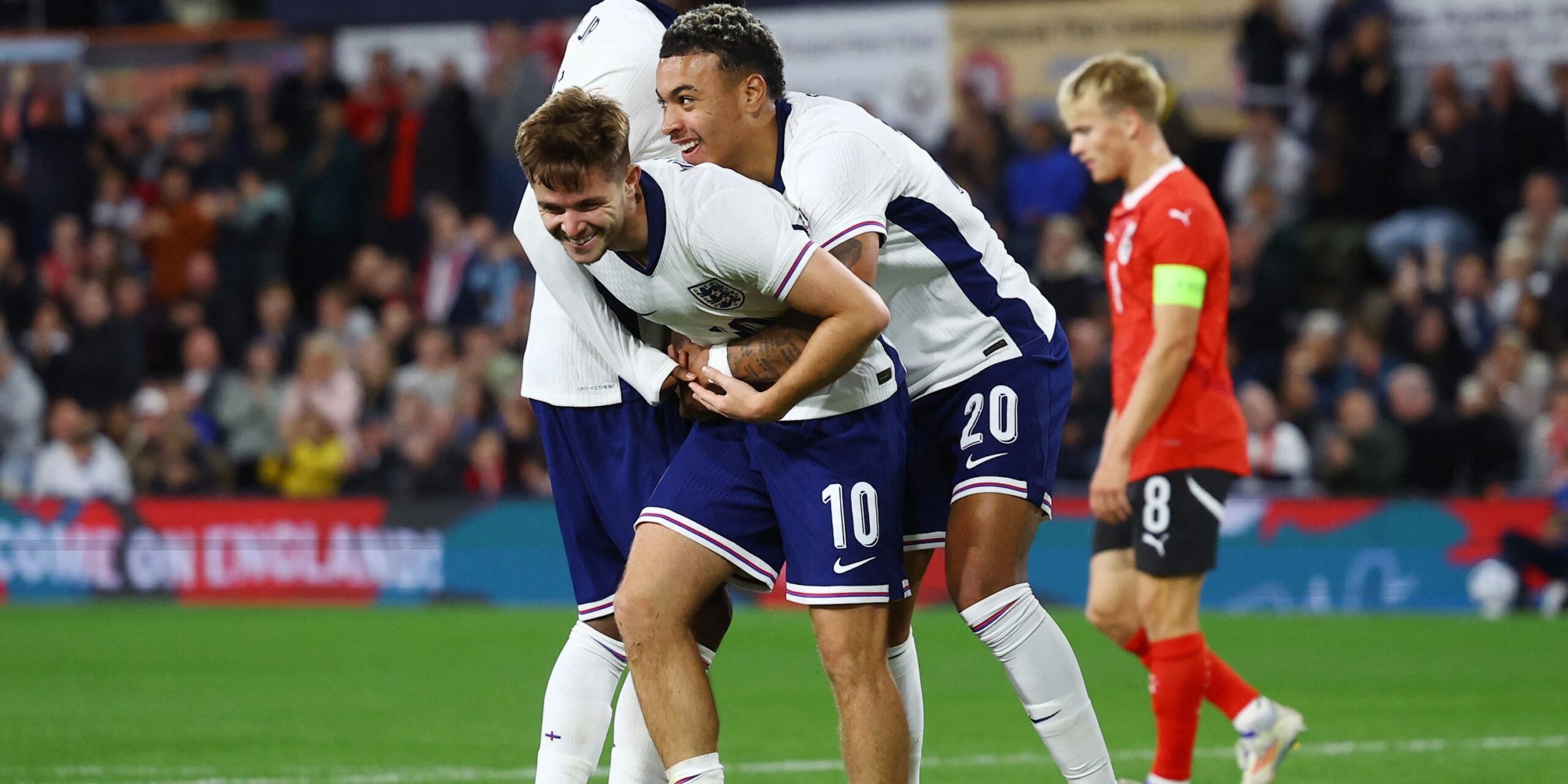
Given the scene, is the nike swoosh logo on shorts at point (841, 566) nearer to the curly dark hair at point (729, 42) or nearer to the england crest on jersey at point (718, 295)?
the england crest on jersey at point (718, 295)

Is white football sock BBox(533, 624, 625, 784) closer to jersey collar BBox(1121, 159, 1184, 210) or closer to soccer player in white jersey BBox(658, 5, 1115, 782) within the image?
soccer player in white jersey BBox(658, 5, 1115, 782)

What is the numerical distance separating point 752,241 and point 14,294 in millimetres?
15612

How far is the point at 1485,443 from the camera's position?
1377 centimetres

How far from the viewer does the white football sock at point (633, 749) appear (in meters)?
5.50

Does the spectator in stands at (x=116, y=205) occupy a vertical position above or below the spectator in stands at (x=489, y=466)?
above

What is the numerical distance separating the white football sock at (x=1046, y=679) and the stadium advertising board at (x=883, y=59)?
1256 cm

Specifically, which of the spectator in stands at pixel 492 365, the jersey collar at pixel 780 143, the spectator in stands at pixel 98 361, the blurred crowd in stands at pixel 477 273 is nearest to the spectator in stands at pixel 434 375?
the blurred crowd in stands at pixel 477 273

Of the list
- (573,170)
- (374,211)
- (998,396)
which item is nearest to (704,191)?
(573,170)

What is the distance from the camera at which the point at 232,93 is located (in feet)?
64.7

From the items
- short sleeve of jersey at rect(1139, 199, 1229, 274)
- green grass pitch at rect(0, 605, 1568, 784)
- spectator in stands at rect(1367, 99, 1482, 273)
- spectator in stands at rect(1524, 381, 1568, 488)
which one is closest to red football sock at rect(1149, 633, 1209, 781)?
green grass pitch at rect(0, 605, 1568, 784)

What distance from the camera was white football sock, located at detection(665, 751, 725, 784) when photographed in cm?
494

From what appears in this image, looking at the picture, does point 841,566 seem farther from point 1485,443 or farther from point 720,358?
point 1485,443

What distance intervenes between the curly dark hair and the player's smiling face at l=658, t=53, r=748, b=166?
22 mm

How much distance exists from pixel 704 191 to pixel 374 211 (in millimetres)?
14592
